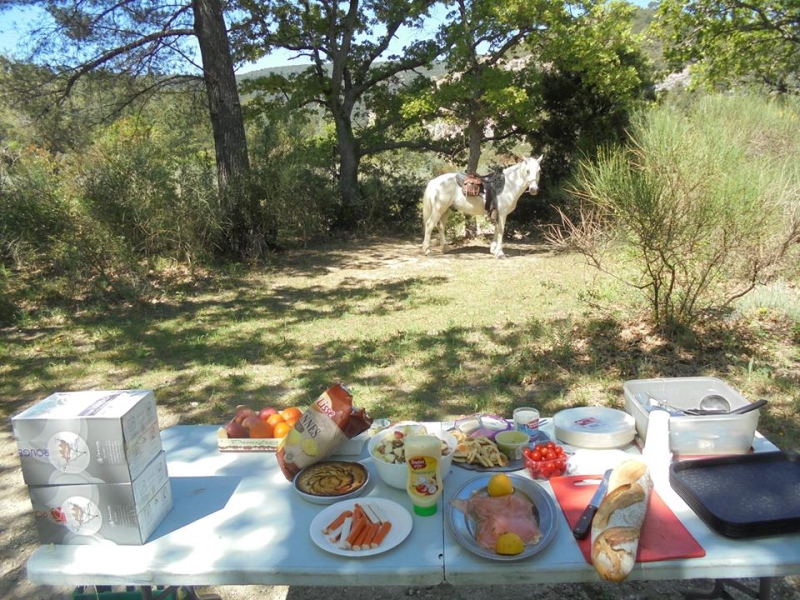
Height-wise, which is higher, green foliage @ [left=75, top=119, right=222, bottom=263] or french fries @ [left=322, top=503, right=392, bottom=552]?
green foliage @ [left=75, top=119, right=222, bottom=263]

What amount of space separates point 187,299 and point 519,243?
7112mm

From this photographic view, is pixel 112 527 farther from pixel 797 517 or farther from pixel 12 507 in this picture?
pixel 12 507

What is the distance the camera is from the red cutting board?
4.86 ft

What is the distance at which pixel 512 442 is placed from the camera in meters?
2.05

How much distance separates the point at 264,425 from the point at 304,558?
76 centimetres

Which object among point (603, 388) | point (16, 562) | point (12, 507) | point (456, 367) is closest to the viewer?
point (16, 562)

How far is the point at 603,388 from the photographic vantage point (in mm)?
4508

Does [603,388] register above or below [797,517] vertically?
below

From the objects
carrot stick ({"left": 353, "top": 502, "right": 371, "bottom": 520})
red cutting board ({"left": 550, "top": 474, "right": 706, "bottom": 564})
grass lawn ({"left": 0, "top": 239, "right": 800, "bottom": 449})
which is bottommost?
grass lawn ({"left": 0, "top": 239, "right": 800, "bottom": 449})

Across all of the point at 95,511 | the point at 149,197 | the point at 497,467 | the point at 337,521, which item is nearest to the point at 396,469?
the point at 337,521

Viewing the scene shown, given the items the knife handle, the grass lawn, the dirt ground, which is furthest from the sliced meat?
the grass lawn

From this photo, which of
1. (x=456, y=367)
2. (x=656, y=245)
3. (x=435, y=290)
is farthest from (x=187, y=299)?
(x=656, y=245)

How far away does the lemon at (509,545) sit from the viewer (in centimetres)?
149

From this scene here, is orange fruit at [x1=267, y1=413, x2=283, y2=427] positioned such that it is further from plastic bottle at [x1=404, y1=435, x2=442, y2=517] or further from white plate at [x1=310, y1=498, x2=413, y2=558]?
plastic bottle at [x1=404, y1=435, x2=442, y2=517]
